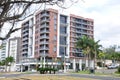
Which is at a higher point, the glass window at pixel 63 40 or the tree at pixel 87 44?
the glass window at pixel 63 40

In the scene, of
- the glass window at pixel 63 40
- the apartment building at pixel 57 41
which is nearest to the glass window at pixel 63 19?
the apartment building at pixel 57 41

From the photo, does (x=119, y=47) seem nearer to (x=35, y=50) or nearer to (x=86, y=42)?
(x=86, y=42)

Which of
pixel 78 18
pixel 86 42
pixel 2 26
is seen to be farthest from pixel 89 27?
pixel 2 26

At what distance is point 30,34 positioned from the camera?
12406cm

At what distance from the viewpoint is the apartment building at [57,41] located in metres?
110

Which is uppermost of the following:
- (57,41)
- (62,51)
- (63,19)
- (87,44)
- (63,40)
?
(63,19)

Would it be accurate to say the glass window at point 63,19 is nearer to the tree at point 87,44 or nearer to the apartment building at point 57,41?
the apartment building at point 57,41

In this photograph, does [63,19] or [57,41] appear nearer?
[57,41]

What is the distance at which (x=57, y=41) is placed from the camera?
11462cm

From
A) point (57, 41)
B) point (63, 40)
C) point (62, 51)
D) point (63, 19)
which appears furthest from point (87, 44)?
point (63, 19)

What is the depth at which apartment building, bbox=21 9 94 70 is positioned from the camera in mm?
110375

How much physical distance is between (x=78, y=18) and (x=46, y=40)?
2298 cm

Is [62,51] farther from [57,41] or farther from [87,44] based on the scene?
[87,44]

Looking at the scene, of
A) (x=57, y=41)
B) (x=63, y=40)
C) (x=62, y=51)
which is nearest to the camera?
(x=57, y=41)
